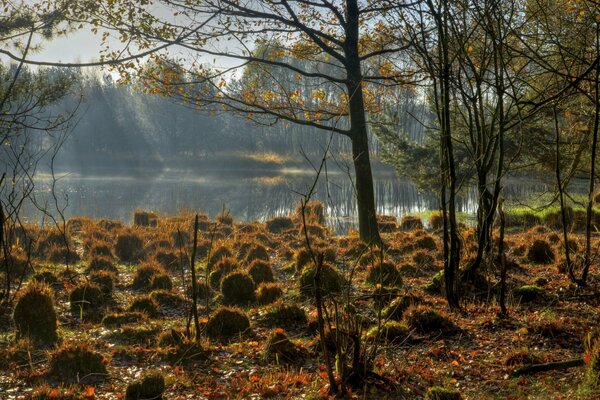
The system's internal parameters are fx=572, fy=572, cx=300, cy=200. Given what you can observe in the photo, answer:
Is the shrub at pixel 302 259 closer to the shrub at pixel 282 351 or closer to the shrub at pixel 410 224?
the shrub at pixel 282 351

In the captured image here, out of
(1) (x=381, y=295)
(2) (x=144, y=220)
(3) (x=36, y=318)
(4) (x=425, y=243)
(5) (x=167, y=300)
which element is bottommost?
(5) (x=167, y=300)

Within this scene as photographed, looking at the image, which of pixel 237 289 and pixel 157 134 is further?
pixel 157 134

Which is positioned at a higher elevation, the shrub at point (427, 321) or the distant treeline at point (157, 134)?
the distant treeline at point (157, 134)

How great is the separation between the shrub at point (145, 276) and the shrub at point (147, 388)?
159 inches

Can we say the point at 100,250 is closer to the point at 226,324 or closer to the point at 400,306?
the point at 226,324

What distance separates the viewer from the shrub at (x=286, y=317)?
6172 millimetres

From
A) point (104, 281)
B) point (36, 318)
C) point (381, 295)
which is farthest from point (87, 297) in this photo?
point (381, 295)

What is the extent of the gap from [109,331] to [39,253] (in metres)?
5.02

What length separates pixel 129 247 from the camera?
423 inches

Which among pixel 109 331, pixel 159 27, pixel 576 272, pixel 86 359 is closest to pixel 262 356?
pixel 86 359

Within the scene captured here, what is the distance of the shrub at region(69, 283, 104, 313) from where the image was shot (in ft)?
22.6

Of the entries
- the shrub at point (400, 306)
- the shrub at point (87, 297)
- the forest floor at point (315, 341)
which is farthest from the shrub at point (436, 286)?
the shrub at point (87, 297)

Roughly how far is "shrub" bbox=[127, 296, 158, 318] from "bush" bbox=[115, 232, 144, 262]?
144 inches

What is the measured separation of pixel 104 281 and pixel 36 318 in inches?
88.1
